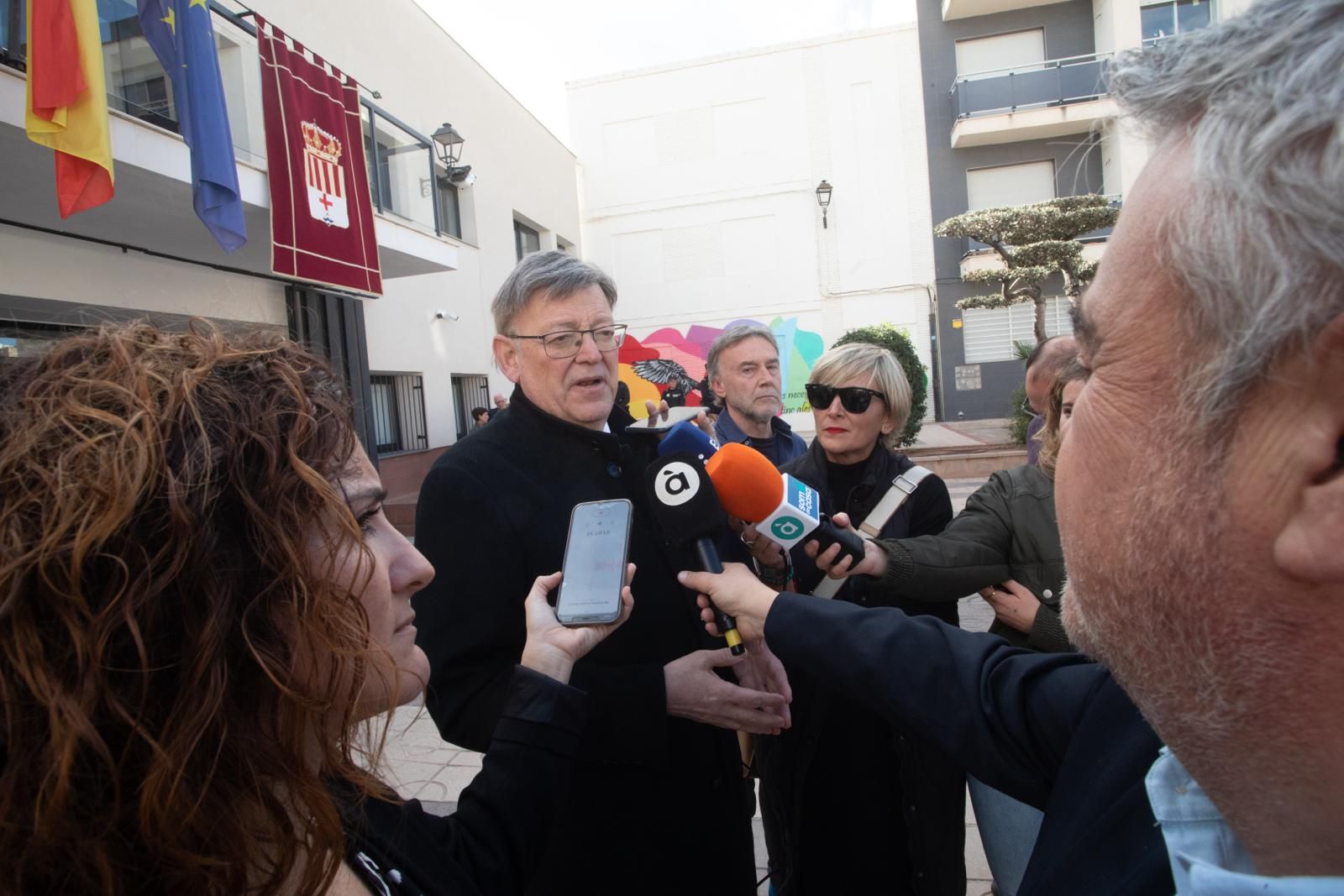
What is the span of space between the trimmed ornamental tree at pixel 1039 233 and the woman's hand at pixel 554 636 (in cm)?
1307

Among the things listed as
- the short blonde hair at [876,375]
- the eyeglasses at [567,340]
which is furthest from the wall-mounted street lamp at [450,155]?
the eyeglasses at [567,340]

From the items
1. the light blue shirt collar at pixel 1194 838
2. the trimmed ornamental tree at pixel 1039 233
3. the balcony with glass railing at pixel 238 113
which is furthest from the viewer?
the trimmed ornamental tree at pixel 1039 233

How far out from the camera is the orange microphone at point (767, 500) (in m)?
1.63

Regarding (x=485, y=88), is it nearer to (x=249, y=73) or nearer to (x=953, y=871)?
(x=249, y=73)

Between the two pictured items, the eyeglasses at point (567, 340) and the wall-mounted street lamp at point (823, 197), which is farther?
the wall-mounted street lamp at point (823, 197)

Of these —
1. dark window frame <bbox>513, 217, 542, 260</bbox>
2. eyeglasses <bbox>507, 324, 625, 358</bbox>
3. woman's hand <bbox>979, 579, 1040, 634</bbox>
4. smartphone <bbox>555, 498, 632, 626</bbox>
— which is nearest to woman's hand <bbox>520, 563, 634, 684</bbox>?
smartphone <bbox>555, 498, 632, 626</bbox>

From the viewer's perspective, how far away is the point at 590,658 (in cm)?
180

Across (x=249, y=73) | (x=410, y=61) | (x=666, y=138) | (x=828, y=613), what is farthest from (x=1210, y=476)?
(x=666, y=138)

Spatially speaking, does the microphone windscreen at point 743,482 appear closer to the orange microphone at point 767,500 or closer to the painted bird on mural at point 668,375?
the orange microphone at point 767,500

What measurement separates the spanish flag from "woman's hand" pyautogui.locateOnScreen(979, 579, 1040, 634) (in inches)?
217

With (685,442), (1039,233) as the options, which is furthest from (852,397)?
(1039,233)

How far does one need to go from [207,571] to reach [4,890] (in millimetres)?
303

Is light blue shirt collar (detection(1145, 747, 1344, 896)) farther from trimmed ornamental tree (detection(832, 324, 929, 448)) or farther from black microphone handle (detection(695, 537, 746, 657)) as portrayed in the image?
trimmed ornamental tree (detection(832, 324, 929, 448))

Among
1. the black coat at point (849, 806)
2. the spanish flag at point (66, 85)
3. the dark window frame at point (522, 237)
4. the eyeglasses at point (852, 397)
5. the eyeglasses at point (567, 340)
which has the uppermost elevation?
the dark window frame at point (522, 237)
